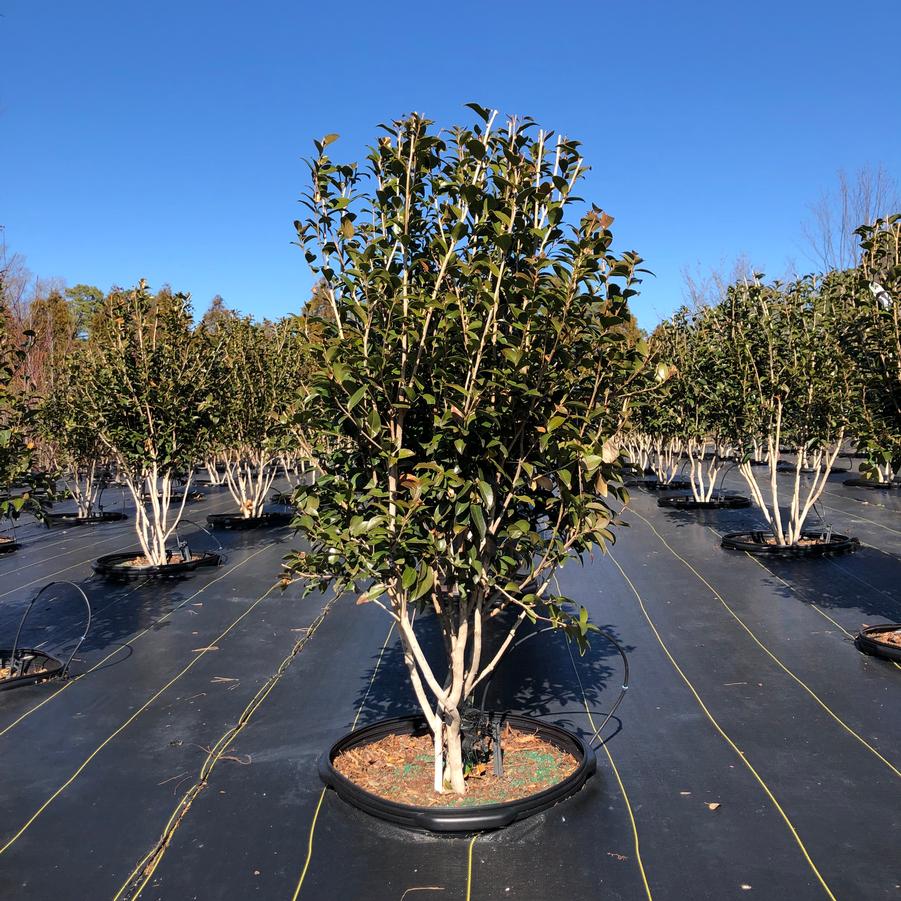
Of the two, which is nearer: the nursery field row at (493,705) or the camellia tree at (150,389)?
the nursery field row at (493,705)

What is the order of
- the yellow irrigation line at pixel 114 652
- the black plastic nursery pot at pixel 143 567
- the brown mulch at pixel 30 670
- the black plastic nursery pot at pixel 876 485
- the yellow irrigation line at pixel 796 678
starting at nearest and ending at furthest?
1. the yellow irrigation line at pixel 796 678
2. the yellow irrigation line at pixel 114 652
3. the brown mulch at pixel 30 670
4. the black plastic nursery pot at pixel 143 567
5. the black plastic nursery pot at pixel 876 485

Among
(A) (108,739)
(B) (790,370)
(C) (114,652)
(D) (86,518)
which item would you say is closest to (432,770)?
(A) (108,739)

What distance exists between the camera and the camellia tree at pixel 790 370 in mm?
10484

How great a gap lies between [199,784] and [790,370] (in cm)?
901

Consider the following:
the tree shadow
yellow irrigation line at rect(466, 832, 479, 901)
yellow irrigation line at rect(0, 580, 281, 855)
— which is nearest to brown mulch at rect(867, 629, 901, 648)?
the tree shadow

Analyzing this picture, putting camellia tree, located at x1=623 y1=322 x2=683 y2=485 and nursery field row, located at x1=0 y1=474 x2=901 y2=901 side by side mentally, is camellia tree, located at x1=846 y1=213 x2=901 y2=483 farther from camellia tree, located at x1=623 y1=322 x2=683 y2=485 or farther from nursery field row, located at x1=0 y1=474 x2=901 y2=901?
nursery field row, located at x1=0 y1=474 x2=901 y2=901

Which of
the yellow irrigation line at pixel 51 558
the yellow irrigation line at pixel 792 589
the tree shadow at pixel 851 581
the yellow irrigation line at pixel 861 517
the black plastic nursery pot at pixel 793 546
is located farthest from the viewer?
the yellow irrigation line at pixel 861 517

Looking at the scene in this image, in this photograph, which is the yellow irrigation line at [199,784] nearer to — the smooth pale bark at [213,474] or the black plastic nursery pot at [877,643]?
the black plastic nursery pot at [877,643]

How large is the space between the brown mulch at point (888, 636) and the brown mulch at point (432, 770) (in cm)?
352

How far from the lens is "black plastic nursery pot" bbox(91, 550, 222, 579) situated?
34.2 feet

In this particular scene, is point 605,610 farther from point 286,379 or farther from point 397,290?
point 286,379

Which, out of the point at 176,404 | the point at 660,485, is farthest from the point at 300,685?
the point at 660,485

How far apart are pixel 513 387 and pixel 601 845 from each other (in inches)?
89.4

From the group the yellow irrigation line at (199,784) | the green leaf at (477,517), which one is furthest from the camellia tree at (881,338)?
the yellow irrigation line at (199,784)
